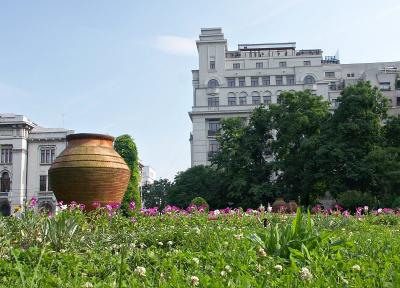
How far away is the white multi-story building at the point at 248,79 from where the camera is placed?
5431cm

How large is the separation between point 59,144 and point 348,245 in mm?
51548

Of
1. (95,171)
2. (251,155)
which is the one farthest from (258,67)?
(95,171)

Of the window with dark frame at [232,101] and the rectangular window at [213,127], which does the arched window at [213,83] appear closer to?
the window with dark frame at [232,101]

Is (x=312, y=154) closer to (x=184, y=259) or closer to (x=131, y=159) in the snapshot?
(x=131, y=159)

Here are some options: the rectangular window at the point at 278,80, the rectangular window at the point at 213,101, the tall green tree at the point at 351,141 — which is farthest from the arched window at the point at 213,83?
the tall green tree at the point at 351,141

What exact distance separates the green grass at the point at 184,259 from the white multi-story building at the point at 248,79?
155 feet

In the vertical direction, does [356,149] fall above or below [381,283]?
above

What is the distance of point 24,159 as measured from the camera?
175 ft

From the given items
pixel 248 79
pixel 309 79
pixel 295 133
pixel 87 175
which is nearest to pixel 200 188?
pixel 295 133

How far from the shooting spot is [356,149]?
2995 centimetres

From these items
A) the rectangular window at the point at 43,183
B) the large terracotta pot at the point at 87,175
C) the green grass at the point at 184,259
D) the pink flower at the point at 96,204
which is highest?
the rectangular window at the point at 43,183

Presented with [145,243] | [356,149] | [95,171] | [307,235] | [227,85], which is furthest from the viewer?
[227,85]

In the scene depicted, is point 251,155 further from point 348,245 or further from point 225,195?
point 348,245

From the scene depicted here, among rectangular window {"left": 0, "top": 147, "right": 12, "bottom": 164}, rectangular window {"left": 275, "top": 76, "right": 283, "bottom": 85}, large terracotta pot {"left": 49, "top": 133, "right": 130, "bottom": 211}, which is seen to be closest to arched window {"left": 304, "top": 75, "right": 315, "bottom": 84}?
rectangular window {"left": 275, "top": 76, "right": 283, "bottom": 85}
